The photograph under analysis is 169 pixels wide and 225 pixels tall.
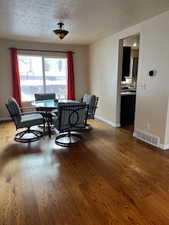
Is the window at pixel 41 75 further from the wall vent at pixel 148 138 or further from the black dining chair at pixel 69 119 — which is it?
the wall vent at pixel 148 138

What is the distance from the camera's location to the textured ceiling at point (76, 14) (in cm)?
258

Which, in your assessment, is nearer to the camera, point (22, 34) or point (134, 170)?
point (134, 170)

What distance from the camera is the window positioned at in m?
5.52

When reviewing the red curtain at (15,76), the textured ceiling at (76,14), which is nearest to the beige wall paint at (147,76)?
the textured ceiling at (76,14)

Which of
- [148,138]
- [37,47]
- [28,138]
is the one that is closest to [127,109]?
[148,138]

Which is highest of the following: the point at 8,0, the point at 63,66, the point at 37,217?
the point at 8,0

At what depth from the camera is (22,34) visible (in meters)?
4.39

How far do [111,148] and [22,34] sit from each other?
3668 mm

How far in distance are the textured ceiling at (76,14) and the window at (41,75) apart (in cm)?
139

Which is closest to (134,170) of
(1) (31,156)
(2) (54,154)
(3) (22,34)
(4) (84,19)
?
(2) (54,154)

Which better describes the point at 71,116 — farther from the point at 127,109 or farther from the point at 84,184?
the point at 127,109

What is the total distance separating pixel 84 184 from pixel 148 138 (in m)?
1.97

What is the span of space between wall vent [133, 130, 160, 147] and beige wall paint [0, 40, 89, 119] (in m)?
3.11

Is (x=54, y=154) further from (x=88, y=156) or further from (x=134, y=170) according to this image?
(x=134, y=170)
